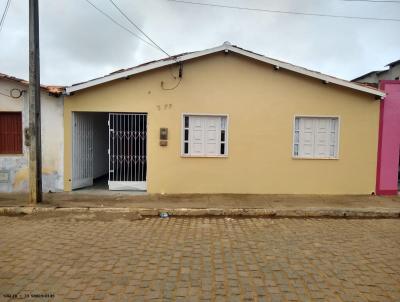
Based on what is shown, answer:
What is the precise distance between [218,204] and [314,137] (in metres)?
3.71

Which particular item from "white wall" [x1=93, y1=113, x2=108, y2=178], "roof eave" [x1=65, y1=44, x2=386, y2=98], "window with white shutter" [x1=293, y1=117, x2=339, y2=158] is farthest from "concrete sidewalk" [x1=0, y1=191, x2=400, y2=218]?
"roof eave" [x1=65, y1=44, x2=386, y2=98]

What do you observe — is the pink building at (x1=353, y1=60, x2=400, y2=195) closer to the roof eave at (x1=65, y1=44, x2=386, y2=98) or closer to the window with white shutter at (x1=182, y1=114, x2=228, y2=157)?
the roof eave at (x1=65, y1=44, x2=386, y2=98)

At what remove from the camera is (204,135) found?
9.20 meters

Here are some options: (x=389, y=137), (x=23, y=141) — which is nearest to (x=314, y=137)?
(x=389, y=137)

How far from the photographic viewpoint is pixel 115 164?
30.6 ft

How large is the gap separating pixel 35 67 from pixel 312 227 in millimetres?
7203

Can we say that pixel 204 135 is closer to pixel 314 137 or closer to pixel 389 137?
pixel 314 137

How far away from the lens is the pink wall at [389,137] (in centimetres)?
914

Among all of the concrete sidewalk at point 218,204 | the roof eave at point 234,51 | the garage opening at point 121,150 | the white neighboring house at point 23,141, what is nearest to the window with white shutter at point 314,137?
the roof eave at point 234,51

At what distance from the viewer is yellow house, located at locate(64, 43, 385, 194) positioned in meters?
8.98

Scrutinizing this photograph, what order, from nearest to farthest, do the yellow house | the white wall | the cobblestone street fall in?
the cobblestone street, the yellow house, the white wall

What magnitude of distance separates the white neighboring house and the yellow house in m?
0.28

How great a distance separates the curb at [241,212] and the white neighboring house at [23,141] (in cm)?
182

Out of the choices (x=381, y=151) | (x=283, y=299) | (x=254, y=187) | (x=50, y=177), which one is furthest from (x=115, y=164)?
(x=381, y=151)
